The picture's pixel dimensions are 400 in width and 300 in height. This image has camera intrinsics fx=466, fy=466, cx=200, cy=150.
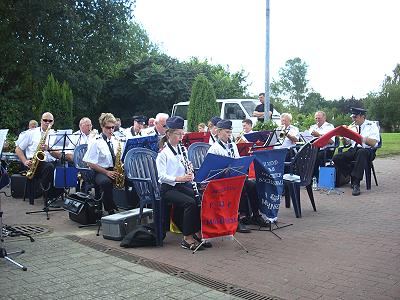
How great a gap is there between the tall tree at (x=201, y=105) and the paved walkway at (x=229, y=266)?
31.3 feet

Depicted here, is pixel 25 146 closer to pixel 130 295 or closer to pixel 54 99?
pixel 130 295

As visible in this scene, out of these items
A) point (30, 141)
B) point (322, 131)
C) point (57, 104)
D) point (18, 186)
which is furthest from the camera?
point (57, 104)

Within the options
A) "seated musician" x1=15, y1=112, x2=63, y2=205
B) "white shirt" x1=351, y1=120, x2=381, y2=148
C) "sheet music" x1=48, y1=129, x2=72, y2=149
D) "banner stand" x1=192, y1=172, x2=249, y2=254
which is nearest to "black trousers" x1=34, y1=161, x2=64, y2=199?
"seated musician" x1=15, y1=112, x2=63, y2=205

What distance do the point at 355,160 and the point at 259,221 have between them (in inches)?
177

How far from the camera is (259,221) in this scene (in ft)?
24.6

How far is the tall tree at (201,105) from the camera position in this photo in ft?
55.9

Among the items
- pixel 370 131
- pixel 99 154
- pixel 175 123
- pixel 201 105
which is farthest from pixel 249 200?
pixel 201 105

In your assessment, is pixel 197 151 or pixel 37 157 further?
pixel 37 157

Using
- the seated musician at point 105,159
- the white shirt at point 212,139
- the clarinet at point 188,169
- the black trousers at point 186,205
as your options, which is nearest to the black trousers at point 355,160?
the white shirt at point 212,139

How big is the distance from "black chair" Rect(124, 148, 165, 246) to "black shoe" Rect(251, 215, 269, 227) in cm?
178

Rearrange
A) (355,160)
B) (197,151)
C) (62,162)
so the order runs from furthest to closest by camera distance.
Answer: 1. (355,160)
2. (62,162)
3. (197,151)

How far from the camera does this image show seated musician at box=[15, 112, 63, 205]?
9.38 metres

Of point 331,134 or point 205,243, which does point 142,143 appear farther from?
point 331,134

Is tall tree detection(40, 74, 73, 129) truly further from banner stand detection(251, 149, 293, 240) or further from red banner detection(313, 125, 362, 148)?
banner stand detection(251, 149, 293, 240)
